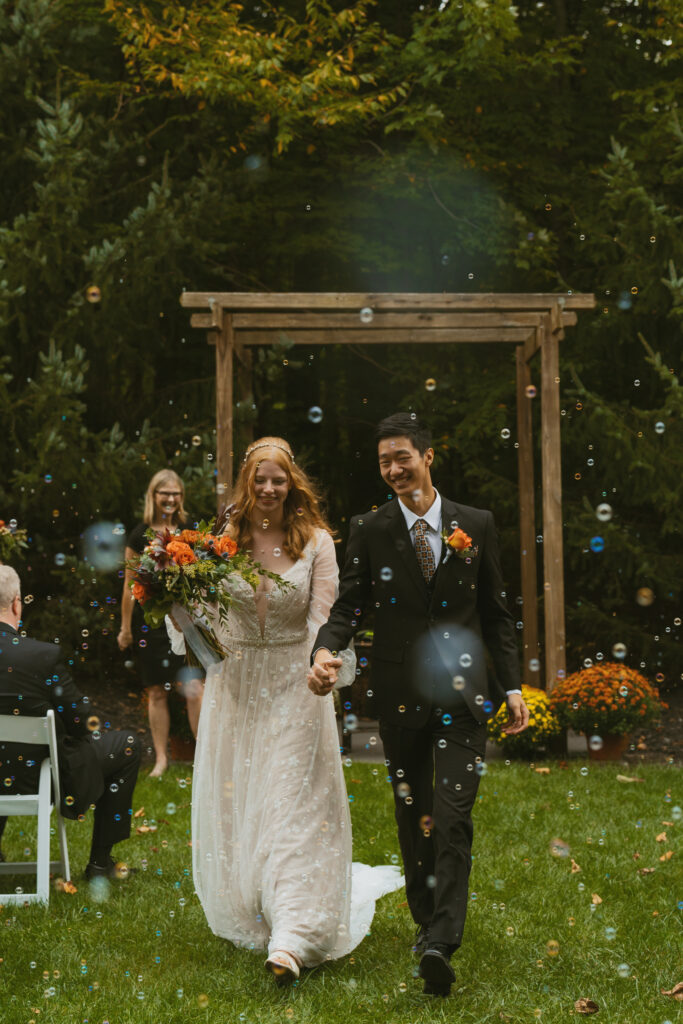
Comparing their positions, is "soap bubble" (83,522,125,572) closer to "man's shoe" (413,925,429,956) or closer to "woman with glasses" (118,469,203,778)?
"woman with glasses" (118,469,203,778)

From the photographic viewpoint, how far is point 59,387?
31.8 feet

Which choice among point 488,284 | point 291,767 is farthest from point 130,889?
point 488,284

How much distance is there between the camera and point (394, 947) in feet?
13.9

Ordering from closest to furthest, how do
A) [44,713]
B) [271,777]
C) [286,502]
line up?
1. [271,777]
2. [286,502]
3. [44,713]

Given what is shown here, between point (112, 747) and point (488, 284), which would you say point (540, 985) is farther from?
point (488, 284)

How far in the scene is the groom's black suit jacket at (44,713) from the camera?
482 cm

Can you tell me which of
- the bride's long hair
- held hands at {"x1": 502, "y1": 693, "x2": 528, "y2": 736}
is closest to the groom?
held hands at {"x1": 502, "y1": 693, "x2": 528, "y2": 736}

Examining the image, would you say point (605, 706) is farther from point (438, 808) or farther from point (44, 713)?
point (438, 808)

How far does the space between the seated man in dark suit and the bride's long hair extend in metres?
1.06

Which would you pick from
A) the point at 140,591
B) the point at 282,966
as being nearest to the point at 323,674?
the point at 140,591

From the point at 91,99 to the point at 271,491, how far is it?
9.12m

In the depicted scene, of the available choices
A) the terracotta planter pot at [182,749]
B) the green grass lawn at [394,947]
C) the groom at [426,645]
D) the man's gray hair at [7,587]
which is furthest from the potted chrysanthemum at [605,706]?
the man's gray hair at [7,587]

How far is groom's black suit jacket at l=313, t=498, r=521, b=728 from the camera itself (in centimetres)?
384

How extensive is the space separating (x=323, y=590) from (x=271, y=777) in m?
0.72
